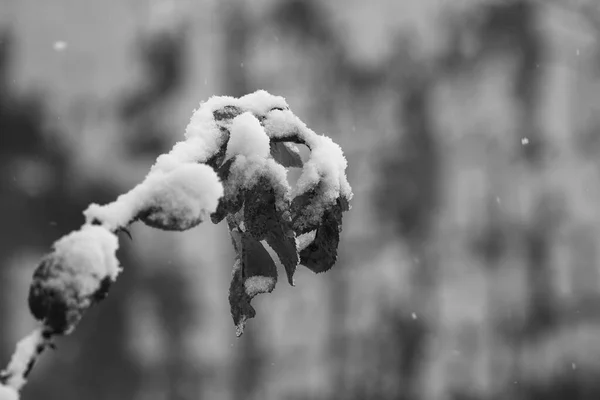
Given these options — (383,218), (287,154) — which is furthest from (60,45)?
(287,154)

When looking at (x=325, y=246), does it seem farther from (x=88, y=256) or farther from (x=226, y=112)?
(x=88, y=256)

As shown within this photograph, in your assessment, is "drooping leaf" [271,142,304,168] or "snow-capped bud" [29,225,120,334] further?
"drooping leaf" [271,142,304,168]

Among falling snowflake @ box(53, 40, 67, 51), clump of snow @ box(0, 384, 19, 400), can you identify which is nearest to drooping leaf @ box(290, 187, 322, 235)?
clump of snow @ box(0, 384, 19, 400)

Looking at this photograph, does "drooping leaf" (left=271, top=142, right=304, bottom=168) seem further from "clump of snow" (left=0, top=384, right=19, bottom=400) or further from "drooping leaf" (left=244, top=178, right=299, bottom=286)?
"clump of snow" (left=0, top=384, right=19, bottom=400)

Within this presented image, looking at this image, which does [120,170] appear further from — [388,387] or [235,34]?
[388,387]

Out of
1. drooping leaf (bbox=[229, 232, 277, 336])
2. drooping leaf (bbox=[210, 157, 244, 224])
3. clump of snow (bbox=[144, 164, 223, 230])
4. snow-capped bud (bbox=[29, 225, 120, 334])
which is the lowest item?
drooping leaf (bbox=[229, 232, 277, 336])

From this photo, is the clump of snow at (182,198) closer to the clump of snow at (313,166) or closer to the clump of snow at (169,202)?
the clump of snow at (169,202)

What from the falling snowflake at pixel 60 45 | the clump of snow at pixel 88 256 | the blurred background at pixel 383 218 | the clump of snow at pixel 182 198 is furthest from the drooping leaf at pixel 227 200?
the falling snowflake at pixel 60 45
